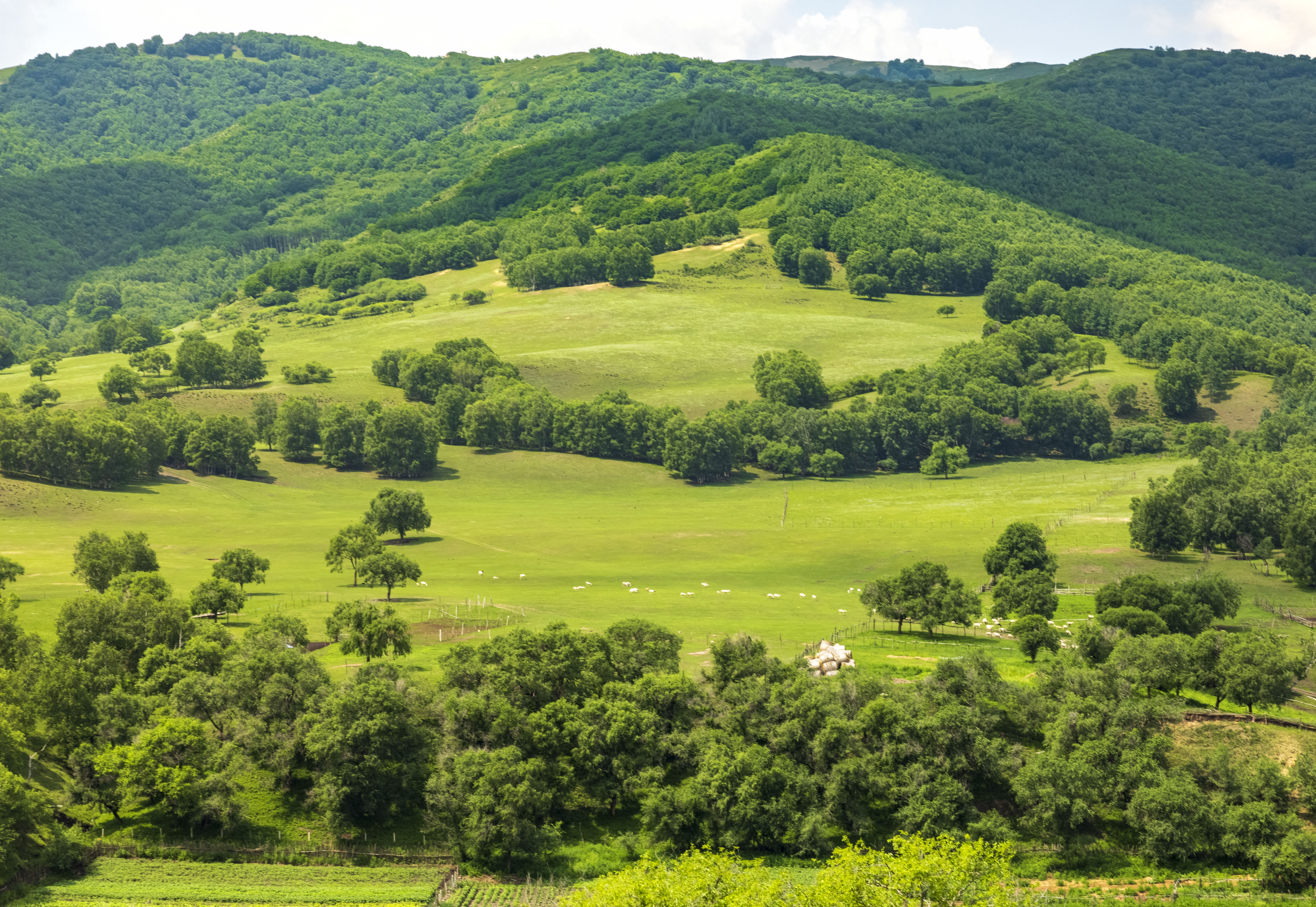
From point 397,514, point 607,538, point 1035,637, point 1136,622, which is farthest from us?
point 607,538

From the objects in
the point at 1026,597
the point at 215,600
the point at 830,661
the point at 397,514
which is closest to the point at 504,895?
the point at 830,661

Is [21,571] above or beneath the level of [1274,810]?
above

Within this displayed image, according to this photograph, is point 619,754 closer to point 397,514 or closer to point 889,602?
point 889,602

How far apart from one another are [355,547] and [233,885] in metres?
55.8

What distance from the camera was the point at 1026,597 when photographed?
109938mm

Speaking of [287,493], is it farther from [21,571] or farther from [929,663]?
[929,663]

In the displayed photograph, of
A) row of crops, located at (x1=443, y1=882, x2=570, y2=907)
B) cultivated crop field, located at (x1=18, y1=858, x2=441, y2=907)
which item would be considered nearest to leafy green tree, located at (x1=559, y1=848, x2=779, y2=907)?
row of crops, located at (x1=443, y1=882, x2=570, y2=907)

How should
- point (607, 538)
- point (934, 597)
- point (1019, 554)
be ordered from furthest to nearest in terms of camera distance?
point (607, 538), point (1019, 554), point (934, 597)

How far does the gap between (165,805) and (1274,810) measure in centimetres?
6886

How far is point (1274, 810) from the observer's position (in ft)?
235

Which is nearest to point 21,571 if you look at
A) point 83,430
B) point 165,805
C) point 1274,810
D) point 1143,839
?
point 165,805

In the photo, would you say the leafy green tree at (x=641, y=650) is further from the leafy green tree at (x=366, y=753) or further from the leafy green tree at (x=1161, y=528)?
the leafy green tree at (x=1161, y=528)

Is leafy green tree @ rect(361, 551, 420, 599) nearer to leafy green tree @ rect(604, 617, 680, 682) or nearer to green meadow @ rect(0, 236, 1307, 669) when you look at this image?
green meadow @ rect(0, 236, 1307, 669)

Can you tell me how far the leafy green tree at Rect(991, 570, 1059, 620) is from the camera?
10925 centimetres
